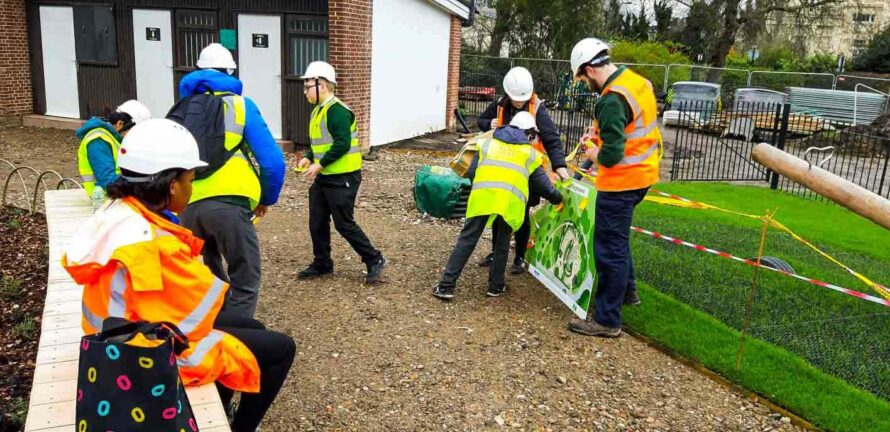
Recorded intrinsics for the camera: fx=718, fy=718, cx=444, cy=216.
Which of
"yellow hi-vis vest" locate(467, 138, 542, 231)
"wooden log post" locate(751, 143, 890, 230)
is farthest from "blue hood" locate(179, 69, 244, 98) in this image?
"wooden log post" locate(751, 143, 890, 230)

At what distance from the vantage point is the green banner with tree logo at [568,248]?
17.1 feet

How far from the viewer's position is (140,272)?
230 cm

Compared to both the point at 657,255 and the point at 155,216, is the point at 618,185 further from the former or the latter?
the point at 155,216

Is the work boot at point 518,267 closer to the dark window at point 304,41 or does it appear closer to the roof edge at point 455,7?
the dark window at point 304,41

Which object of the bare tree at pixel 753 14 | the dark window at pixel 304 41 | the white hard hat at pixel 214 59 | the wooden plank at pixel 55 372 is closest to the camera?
the wooden plank at pixel 55 372

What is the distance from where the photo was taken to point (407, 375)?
14.6 feet

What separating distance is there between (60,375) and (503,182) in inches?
131

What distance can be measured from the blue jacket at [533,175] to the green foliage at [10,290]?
365cm

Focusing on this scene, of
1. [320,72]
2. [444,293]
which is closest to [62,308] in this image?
[320,72]

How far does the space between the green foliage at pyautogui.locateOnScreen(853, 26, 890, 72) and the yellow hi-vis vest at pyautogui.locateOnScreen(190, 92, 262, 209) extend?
1414 inches

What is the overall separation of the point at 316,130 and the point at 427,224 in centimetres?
292

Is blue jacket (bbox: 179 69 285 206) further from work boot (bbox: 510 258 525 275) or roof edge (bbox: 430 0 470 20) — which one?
roof edge (bbox: 430 0 470 20)

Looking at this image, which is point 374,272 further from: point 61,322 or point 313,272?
point 61,322

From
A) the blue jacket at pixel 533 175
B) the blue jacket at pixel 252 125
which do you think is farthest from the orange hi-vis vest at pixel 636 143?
the blue jacket at pixel 252 125
